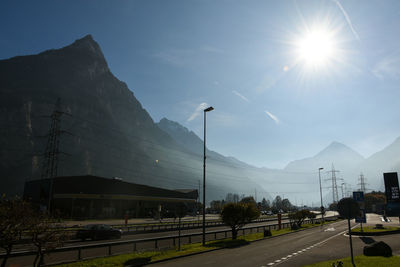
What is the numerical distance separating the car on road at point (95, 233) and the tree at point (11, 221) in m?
18.3

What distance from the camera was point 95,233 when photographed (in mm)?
28188

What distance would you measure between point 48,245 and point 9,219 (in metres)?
2.02

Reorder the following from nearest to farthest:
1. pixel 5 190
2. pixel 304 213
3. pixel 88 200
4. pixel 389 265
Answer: pixel 389 265 < pixel 304 213 < pixel 88 200 < pixel 5 190

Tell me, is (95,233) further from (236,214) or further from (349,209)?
(349,209)

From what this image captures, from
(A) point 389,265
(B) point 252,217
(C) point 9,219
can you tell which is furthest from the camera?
(B) point 252,217

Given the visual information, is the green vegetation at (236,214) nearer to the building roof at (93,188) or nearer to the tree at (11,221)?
the tree at (11,221)

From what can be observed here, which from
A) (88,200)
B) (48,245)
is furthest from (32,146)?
(48,245)

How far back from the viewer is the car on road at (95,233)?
2750 centimetres

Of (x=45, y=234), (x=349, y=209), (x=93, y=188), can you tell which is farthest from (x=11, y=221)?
(x=93, y=188)

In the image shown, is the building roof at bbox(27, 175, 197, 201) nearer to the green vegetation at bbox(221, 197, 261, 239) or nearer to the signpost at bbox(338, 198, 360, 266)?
the green vegetation at bbox(221, 197, 261, 239)

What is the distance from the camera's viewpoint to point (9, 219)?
10.2 m

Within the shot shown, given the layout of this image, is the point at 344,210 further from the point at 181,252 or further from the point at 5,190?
the point at 5,190

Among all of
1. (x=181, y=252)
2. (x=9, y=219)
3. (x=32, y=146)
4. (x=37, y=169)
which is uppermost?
(x=32, y=146)

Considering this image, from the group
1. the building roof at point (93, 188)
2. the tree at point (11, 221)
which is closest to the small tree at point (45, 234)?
the tree at point (11, 221)
